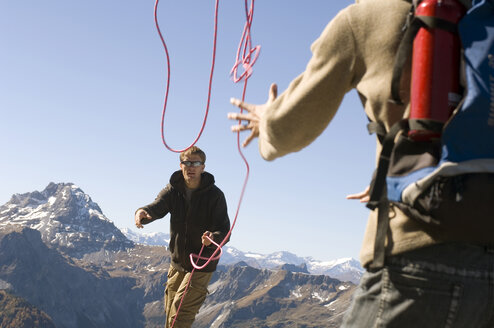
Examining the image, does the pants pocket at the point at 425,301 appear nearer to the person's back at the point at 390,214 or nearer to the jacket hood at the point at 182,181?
the person's back at the point at 390,214

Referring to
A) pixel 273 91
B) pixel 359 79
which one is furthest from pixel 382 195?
pixel 273 91

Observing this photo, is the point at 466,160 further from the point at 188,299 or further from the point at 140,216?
the point at 188,299

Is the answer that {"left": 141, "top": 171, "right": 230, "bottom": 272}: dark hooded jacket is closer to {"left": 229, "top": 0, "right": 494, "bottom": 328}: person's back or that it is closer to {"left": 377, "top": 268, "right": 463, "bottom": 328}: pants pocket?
{"left": 229, "top": 0, "right": 494, "bottom": 328}: person's back

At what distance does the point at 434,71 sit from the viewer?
78.4 inches

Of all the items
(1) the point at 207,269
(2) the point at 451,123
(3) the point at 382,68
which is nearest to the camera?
(2) the point at 451,123

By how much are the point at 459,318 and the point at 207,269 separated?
289 inches

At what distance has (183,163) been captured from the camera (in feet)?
31.5

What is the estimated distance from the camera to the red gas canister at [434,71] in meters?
1.97

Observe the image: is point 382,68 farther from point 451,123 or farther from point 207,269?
point 207,269

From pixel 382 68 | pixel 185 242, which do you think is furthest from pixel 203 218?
pixel 382 68

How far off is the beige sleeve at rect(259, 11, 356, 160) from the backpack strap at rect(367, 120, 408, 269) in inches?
15.7

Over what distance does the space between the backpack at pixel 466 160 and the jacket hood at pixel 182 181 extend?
7797 mm

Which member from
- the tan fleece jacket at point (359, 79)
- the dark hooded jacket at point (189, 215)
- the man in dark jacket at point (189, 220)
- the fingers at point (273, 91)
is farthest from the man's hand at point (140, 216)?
the tan fleece jacket at point (359, 79)

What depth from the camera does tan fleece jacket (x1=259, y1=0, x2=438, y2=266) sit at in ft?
7.16
